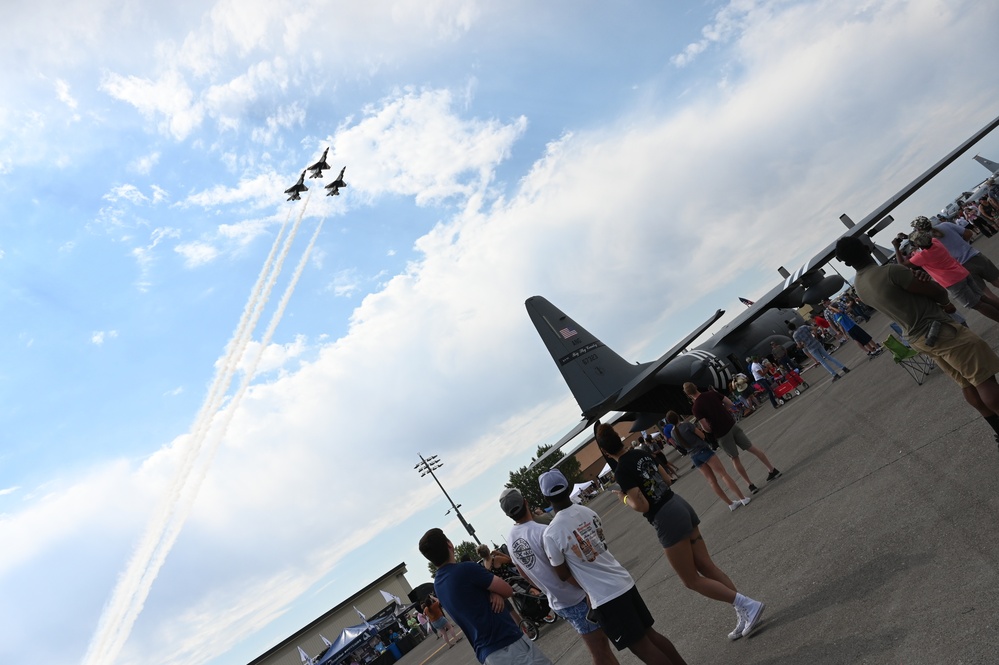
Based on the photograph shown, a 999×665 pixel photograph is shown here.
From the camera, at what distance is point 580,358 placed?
22906 mm

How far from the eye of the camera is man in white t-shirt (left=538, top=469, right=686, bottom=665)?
4570 mm

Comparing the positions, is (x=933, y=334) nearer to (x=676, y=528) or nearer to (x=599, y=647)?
(x=676, y=528)

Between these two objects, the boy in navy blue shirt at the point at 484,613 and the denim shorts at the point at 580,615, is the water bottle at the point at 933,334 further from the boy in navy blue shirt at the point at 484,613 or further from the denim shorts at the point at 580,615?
the boy in navy blue shirt at the point at 484,613

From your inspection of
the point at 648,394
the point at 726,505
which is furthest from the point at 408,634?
the point at 726,505

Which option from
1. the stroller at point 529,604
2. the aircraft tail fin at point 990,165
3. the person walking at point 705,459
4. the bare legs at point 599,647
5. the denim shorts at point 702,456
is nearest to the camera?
the bare legs at point 599,647

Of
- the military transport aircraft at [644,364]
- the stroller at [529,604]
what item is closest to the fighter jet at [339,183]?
the military transport aircraft at [644,364]

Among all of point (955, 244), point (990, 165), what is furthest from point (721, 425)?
point (990, 165)

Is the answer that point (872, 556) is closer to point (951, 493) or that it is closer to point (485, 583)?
point (951, 493)

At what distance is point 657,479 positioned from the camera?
540 centimetres

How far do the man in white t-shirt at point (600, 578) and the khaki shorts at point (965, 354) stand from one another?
10.9ft

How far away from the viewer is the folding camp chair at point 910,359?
9750mm

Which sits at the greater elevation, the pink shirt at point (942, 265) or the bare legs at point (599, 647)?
the pink shirt at point (942, 265)

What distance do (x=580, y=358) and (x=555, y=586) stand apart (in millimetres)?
18041

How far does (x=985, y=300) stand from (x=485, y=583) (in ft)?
24.6
